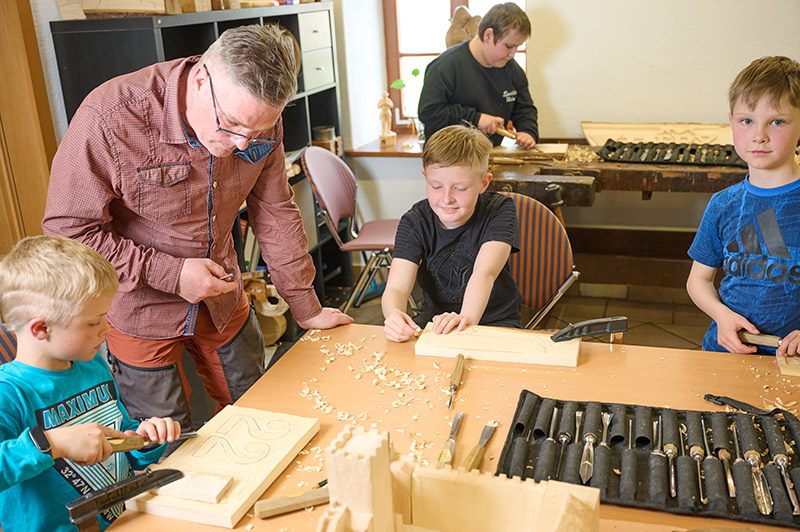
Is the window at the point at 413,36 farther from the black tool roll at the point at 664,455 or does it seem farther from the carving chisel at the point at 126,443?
the carving chisel at the point at 126,443

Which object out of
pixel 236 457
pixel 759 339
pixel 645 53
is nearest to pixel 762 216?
pixel 759 339

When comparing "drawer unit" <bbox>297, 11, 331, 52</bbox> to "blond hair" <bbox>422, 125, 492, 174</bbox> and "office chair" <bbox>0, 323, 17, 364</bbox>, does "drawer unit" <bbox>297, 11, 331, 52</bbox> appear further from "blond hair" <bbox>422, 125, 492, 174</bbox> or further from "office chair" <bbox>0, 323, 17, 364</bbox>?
"office chair" <bbox>0, 323, 17, 364</bbox>

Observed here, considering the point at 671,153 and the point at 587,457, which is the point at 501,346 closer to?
the point at 587,457

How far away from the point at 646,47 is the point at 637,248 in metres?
1.22

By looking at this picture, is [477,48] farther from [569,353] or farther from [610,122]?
[569,353]

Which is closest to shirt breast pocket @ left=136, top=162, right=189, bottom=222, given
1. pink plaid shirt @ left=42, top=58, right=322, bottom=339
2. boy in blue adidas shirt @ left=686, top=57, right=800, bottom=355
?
pink plaid shirt @ left=42, top=58, right=322, bottom=339

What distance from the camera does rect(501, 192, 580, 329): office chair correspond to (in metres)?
2.49

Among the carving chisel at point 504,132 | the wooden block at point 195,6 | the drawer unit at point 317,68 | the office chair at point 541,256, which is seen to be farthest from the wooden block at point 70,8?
the carving chisel at point 504,132

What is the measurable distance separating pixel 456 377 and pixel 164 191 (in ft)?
2.78

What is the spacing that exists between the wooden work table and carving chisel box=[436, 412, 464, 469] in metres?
0.02

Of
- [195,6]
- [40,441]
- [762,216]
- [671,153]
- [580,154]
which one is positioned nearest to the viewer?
[40,441]

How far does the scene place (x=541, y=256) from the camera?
252 centimetres

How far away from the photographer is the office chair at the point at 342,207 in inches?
141

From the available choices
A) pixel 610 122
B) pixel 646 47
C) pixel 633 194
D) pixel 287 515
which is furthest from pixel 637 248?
pixel 287 515
